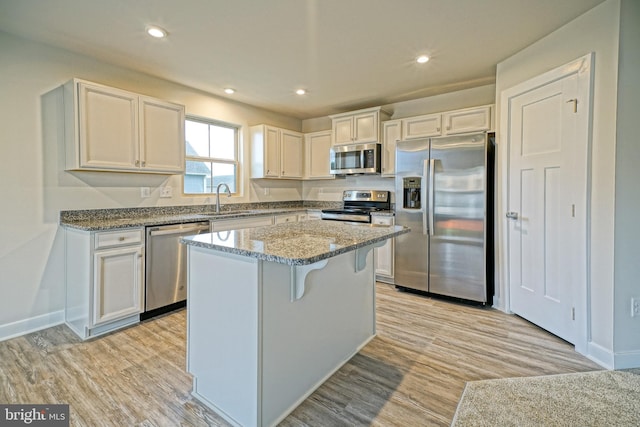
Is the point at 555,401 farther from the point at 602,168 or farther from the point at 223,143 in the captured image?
the point at 223,143

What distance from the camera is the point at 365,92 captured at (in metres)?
3.96

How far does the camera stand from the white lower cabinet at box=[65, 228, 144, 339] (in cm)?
249

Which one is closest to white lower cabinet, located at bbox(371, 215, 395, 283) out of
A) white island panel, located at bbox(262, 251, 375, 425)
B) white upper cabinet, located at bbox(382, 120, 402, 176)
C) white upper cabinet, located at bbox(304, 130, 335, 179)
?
white upper cabinet, located at bbox(382, 120, 402, 176)

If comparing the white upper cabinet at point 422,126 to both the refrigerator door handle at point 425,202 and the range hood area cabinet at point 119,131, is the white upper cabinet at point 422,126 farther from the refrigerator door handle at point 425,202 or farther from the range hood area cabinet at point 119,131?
the range hood area cabinet at point 119,131

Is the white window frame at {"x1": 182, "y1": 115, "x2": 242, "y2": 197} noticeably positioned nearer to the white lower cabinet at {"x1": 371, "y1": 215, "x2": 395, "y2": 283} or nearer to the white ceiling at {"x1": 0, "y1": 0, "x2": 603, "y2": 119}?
the white ceiling at {"x1": 0, "y1": 0, "x2": 603, "y2": 119}

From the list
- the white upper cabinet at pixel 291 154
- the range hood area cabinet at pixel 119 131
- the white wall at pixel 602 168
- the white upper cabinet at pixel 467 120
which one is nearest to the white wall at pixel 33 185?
the range hood area cabinet at pixel 119 131

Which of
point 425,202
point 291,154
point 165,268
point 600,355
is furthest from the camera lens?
point 291,154

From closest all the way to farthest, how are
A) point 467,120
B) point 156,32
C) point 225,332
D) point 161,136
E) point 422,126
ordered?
point 225,332 < point 156,32 < point 161,136 < point 467,120 < point 422,126

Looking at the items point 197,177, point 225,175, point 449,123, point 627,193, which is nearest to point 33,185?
point 197,177

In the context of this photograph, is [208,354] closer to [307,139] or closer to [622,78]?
[622,78]

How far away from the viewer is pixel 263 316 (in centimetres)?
147

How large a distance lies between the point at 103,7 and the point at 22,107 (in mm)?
1185

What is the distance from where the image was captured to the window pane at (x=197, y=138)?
3836 millimetres

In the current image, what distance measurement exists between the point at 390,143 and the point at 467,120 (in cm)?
97
